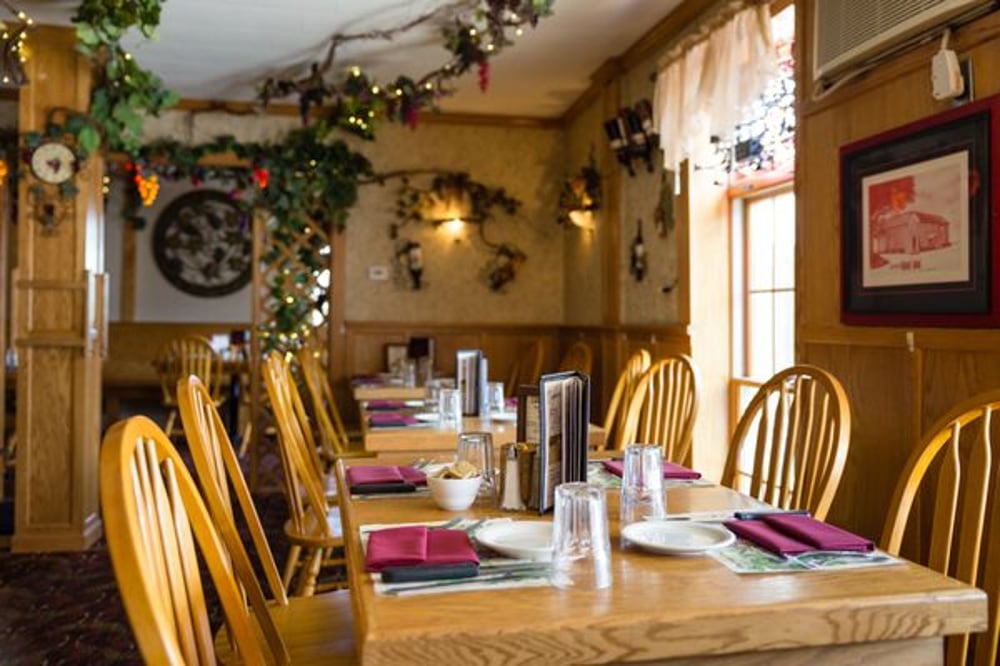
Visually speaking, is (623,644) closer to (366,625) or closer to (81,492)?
(366,625)

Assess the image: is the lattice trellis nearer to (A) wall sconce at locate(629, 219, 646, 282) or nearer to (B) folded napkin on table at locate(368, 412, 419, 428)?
(A) wall sconce at locate(629, 219, 646, 282)

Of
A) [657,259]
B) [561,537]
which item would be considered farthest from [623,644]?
[657,259]

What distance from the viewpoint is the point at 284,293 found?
5578mm

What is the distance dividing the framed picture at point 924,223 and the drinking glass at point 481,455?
1.35 metres

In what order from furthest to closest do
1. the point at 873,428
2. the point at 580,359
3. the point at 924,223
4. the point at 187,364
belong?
the point at 187,364
the point at 580,359
the point at 873,428
the point at 924,223

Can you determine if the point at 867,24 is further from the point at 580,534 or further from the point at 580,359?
the point at 580,359

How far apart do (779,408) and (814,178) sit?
1205 millimetres

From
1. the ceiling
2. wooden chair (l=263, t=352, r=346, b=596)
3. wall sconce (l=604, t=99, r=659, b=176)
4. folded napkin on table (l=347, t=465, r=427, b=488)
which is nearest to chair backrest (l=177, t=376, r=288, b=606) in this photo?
folded napkin on table (l=347, t=465, r=427, b=488)

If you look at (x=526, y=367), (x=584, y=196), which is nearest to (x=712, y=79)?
(x=584, y=196)

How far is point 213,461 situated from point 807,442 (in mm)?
1325

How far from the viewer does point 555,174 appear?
6113mm

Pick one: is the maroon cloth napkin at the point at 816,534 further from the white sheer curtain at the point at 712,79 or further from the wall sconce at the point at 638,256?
the wall sconce at the point at 638,256

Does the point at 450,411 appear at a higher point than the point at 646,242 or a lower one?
lower

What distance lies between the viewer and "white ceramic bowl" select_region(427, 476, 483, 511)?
1484 millimetres
